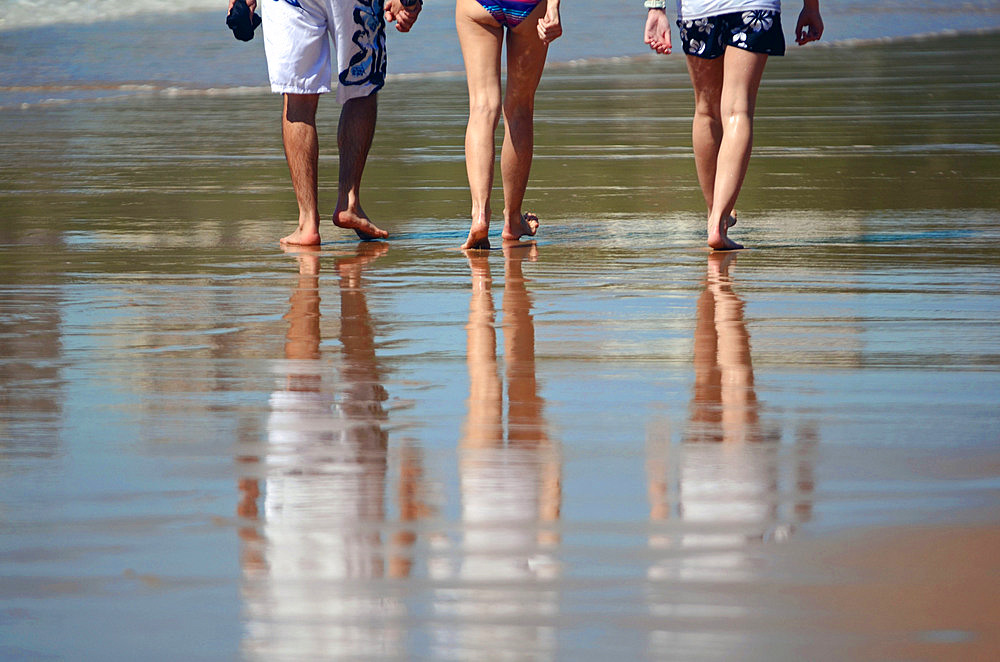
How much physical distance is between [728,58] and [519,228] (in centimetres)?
95

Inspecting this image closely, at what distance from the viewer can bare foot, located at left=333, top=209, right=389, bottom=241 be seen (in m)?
5.40

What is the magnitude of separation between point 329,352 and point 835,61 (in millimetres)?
12649

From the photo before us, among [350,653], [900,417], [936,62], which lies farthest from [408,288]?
[936,62]

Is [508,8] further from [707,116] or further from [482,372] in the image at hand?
[482,372]

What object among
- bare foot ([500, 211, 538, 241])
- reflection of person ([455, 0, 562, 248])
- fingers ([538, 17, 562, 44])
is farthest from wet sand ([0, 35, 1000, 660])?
fingers ([538, 17, 562, 44])

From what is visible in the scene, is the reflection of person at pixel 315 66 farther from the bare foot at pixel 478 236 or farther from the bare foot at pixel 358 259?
the bare foot at pixel 478 236

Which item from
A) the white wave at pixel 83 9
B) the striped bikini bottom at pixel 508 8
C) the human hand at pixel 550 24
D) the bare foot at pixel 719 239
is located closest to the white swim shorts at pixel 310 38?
the striped bikini bottom at pixel 508 8

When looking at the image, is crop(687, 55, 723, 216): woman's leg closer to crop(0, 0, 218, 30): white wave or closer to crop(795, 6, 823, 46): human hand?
crop(795, 6, 823, 46): human hand

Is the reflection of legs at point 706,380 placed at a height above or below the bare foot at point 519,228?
below

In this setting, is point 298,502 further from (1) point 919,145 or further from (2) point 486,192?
(1) point 919,145

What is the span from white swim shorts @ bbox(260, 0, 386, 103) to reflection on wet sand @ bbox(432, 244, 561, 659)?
2208 millimetres

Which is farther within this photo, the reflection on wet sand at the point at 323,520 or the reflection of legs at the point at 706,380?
the reflection of legs at the point at 706,380

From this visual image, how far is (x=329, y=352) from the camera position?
3387 millimetres

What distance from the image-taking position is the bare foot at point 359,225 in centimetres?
540
